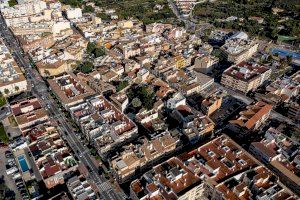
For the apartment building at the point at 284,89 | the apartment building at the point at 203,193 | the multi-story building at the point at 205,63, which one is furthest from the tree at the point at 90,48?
the apartment building at the point at 203,193

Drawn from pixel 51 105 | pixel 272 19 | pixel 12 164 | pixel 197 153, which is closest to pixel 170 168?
pixel 197 153

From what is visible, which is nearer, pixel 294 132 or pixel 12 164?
pixel 12 164

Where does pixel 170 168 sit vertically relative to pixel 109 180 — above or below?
above

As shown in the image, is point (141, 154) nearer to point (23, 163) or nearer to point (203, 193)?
point (203, 193)

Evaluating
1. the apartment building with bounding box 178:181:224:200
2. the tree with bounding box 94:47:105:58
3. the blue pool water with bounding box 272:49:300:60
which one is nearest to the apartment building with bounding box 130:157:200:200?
the apartment building with bounding box 178:181:224:200

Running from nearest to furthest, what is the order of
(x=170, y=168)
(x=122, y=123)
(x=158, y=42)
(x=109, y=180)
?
(x=170, y=168) < (x=109, y=180) < (x=122, y=123) < (x=158, y=42)

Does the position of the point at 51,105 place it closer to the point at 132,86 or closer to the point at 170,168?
the point at 132,86

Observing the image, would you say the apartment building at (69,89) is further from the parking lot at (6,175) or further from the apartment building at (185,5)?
the apartment building at (185,5)
